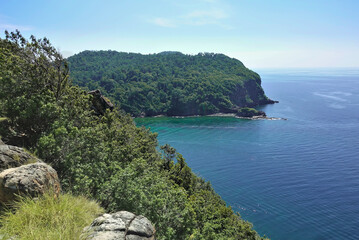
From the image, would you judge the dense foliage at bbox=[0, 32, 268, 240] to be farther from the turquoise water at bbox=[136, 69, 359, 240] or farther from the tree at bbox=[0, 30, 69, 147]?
the turquoise water at bbox=[136, 69, 359, 240]

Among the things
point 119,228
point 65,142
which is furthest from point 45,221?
point 65,142

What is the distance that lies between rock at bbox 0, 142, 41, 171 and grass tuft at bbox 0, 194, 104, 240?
2.87 m

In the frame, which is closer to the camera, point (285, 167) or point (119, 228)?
point (119, 228)

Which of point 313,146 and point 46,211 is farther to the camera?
point 313,146

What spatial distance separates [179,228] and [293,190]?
51.1 meters

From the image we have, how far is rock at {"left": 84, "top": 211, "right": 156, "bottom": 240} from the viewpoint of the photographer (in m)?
7.36

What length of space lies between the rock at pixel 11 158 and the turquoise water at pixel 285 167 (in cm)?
4423

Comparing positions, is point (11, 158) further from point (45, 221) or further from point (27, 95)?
point (27, 95)

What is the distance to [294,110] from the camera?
471 feet

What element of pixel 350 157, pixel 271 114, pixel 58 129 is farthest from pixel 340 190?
pixel 271 114

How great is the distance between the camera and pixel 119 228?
7.83 meters

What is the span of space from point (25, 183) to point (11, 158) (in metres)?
2.97

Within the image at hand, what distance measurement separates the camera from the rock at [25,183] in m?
8.55

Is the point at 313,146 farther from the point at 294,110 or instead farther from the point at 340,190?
the point at 294,110
